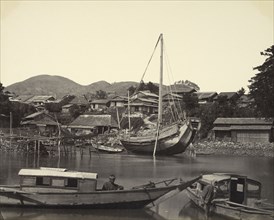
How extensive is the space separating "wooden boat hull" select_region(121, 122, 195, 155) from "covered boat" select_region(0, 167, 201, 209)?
32052 mm

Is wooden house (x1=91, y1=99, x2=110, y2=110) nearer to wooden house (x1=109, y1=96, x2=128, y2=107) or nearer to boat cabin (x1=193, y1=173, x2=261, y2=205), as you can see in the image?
wooden house (x1=109, y1=96, x2=128, y2=107)

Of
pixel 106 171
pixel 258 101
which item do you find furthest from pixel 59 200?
pixel 258 101

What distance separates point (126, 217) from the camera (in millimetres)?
17328

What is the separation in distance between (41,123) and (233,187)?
162 feet

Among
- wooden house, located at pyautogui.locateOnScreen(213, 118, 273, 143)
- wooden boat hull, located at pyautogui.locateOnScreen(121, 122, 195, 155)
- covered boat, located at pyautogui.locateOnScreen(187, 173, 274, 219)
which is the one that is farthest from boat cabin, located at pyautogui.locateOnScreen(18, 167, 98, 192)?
wooden house, located at pyautogui.locateOnScreen(213, 118, 273, 143)

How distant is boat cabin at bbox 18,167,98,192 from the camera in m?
17.9

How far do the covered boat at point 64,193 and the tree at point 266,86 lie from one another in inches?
1271

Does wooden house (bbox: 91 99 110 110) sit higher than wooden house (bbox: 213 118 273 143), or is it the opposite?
wooden house (bbox: 91 99 110 110)

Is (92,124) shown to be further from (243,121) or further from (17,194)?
(17,194)

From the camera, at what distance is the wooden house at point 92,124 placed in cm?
6656

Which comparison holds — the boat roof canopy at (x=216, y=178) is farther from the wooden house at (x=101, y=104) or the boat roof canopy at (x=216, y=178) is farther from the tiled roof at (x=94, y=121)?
the wooden house at (x=101, y=104)

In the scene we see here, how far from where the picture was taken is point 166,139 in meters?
50.6

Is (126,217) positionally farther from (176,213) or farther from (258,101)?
(258,101)

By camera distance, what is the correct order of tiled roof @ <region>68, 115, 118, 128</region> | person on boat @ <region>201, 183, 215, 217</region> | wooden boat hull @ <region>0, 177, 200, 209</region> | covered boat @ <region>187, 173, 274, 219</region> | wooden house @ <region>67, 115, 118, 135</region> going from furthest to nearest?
tiled roof @ <region>68, 115, 118, 128</region> < wooden house @ <region>67, 115, 118, 135</region> < wooden boat hull @ <region>0, 177, 200, 209</region> < person on boat @ <region>201, 183, 215, 217</region> < covered boat @ <region>187, 173, 274, 219</region>
